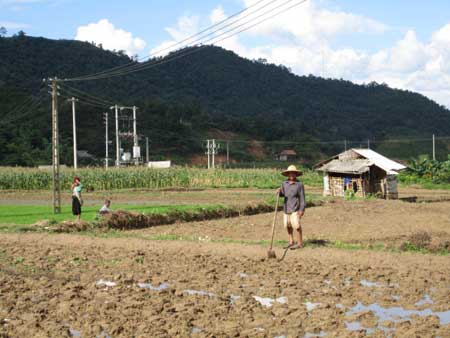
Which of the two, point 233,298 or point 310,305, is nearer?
point 310,305

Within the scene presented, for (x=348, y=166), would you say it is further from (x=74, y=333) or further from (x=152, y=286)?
(x=74, y=333)

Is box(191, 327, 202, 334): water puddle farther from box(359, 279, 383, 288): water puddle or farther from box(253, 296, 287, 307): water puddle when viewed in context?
box(359, 279, 383, 288): water puddle

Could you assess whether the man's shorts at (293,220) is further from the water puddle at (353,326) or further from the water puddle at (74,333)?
the water puddle at (74,333)

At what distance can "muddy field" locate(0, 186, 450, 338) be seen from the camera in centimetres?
896

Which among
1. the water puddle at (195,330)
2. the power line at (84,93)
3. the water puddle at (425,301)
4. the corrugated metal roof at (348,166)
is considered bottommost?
the water puddle at (195,330)

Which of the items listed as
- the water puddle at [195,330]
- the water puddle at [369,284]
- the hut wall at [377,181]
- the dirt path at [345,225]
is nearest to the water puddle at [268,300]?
the water puddle at [195,330]

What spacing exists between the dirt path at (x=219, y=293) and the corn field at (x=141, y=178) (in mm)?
29544

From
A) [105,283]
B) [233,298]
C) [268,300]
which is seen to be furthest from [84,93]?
[268,300]

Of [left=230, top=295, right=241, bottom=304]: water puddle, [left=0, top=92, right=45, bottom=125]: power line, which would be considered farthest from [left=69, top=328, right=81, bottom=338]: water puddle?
[left=0, top=92, right=45, bottom=125]: power line

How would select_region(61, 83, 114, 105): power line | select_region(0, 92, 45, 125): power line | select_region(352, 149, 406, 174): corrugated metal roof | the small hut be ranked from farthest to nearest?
1. select_region(61, 83, 114, 105): power line
2. select_region(0, 92, 45, 125): power line
3. the small hut
4. select_region(352, 149, 406, 174): corrugated metal roof

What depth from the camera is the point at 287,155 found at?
92.9m

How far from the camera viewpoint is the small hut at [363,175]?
38781mm

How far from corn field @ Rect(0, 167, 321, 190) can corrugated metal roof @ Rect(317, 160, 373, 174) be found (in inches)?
381

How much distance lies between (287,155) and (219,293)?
270ft
